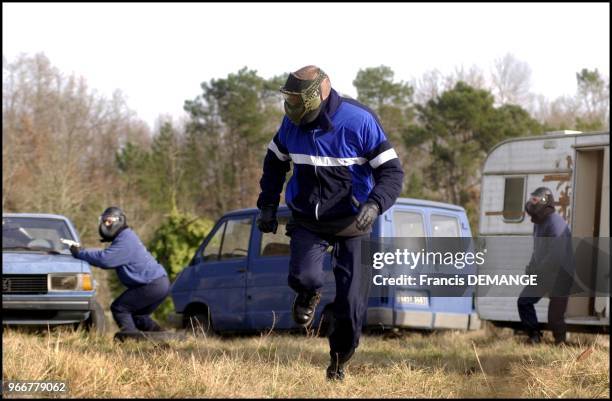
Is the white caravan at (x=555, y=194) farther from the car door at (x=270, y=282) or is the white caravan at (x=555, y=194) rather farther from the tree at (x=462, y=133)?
the tree at (x=462, y=133)

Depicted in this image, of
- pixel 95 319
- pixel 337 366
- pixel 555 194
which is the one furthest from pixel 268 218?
pixel 555 194

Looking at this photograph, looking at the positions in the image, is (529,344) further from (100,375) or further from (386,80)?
(386,80)

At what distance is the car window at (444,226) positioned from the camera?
1299cm

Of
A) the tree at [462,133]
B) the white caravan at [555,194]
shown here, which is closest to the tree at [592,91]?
the tree at [462,133]

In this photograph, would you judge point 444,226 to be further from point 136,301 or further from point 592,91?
point 592,91

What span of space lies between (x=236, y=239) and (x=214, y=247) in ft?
1.47

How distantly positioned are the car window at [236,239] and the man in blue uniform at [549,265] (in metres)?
3.65

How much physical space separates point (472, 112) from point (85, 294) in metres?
32.3

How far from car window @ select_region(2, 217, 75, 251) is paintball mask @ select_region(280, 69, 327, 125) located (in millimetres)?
6904

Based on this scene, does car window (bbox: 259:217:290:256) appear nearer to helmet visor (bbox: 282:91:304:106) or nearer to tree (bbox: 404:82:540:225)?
helmet visor (bbox: 282:91:304:106)

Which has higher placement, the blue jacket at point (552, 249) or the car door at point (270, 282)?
the blue jacket at point (552, 249)

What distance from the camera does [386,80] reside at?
4719 centimetres

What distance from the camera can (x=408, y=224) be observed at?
12609 mm

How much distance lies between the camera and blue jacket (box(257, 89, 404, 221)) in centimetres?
656
